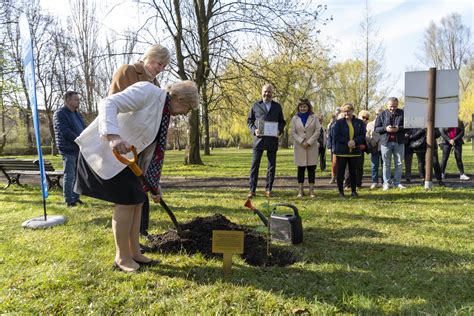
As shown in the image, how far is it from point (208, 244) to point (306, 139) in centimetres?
385

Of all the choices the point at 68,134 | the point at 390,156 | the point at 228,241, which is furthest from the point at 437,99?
the point at 68,134

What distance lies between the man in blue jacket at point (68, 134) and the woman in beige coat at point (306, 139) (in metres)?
4.02

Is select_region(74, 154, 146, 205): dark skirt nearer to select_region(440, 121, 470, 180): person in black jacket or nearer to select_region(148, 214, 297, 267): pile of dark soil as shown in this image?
select_region(148, 214, 297, 267): pile of dark soil

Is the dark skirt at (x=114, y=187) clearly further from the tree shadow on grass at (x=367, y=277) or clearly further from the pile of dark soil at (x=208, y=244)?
the pile of dark soil at (x=208, y=244)

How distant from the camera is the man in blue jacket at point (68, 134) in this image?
609 centimetres

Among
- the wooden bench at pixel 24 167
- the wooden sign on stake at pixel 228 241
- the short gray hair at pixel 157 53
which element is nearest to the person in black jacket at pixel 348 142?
the short gray hair at pixel 157 53

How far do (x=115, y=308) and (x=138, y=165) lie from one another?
114 centimetres

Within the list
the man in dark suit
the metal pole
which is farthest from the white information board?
the man in dark suit

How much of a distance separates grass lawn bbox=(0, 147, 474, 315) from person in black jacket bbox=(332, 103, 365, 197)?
173 cm

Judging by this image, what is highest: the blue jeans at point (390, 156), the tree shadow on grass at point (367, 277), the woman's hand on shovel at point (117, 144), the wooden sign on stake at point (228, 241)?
the woman's hand on shovel at point (117, 144)

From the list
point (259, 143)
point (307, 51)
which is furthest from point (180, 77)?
point (259, 143)

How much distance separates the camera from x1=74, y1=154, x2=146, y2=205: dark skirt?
288cm

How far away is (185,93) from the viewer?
9.64 feet

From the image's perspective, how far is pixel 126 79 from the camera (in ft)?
11.8
